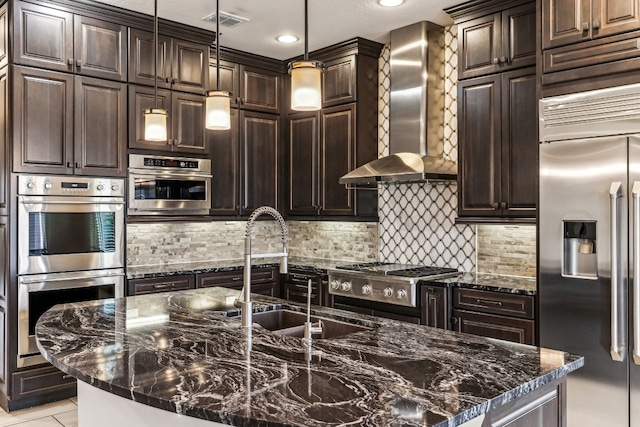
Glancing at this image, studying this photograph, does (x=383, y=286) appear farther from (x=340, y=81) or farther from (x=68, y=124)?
(x=68, y=124)

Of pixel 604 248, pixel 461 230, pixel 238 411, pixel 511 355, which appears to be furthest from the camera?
pixel 461 230

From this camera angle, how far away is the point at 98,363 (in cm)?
175

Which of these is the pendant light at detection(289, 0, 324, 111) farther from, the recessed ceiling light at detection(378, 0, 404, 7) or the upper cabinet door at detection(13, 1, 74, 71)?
the upper cabinet door at detection(13, 1, 74, 71)

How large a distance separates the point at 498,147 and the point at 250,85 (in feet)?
8.49

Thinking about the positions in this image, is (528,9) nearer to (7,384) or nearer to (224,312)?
(224,312)

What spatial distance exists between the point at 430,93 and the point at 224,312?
8.99 feet

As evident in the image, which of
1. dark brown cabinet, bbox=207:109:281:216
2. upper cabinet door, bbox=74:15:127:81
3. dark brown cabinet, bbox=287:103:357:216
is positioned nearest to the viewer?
upper cabinet door, bbox=74:15:127:81

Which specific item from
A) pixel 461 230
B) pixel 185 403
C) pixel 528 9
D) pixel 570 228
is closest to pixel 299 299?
pixel 461 230

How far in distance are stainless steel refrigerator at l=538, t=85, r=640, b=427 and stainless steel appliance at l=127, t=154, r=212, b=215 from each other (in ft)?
9.43

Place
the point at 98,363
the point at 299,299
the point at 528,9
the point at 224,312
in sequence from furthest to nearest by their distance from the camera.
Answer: the point at 299,299 → the point at 528,9 → the point at 224,312 → the point at 98,363

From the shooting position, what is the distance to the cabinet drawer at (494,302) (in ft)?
11.2

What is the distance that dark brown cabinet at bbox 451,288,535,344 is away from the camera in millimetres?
3396

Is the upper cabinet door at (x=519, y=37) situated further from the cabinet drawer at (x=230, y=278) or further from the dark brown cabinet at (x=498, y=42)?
the cabinet drawer at (x=230, y=278)

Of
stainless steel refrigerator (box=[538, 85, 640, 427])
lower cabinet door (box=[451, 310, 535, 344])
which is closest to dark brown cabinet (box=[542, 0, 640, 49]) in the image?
stainless steel refrigerator (box=[538, 85, 640, 427])
